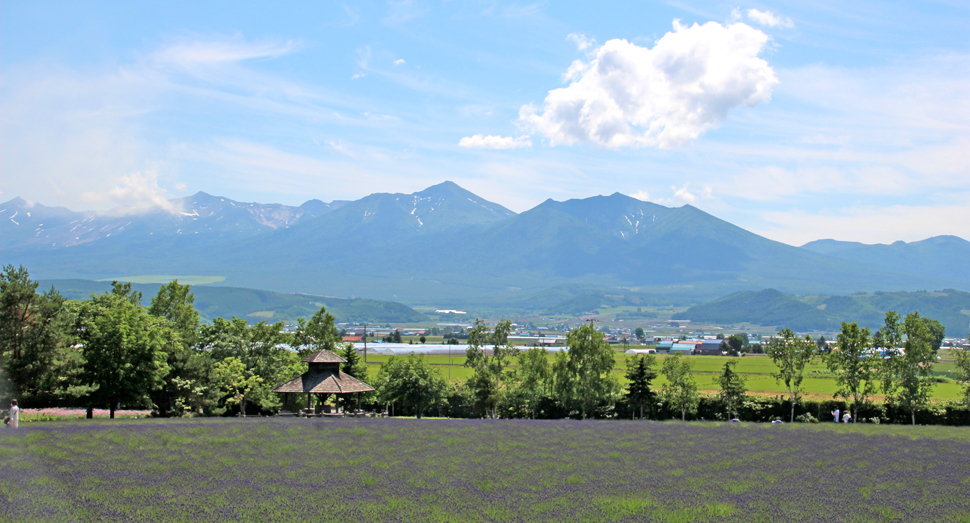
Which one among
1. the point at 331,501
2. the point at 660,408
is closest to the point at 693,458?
the point at 331,501

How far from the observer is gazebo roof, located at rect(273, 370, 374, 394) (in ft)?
142

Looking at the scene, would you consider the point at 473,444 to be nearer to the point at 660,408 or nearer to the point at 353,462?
the point at 353,462

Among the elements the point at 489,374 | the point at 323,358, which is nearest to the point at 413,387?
the point at 489,374

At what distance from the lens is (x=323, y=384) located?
43500mm

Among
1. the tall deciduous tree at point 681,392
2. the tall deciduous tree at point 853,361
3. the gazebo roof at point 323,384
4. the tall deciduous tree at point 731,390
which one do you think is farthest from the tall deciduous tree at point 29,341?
the tall deciduous tree at point 853,361

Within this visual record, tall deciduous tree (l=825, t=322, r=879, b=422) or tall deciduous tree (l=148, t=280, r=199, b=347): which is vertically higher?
tall deciduous tree (l=148, t=280, r=199, b=347)

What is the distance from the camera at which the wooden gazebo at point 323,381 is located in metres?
43.4

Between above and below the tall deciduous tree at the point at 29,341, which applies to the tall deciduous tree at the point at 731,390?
below

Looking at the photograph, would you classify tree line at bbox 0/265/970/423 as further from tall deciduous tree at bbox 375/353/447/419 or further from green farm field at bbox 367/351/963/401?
green farm field at bbox 367/351/963/401

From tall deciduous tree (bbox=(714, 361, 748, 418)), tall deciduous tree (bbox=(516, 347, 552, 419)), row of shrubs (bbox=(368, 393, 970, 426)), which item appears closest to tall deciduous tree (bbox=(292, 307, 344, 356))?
row of shrubs (bbox=(368, 393, 970, 426))

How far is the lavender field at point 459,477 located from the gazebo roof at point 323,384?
15.1 metres

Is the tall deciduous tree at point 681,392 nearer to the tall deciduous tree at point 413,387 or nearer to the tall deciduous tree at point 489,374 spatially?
the tall deciduous tree at point 489,374

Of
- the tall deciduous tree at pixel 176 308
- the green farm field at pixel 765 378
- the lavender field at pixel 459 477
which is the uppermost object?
the tall deciduous tree at pixel 176 308

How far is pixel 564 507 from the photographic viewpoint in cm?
1408
